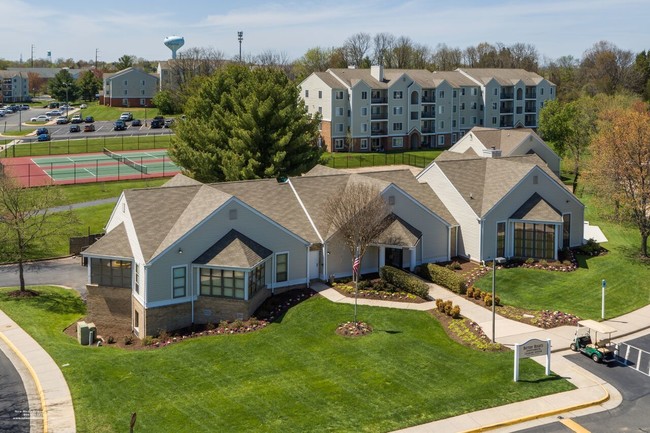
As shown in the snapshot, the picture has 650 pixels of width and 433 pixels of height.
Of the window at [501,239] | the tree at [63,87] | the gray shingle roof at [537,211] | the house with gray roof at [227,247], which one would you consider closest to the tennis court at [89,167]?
the house with gray roof at [227,247]

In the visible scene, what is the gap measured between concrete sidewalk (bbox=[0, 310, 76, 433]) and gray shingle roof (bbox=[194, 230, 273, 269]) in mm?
8700

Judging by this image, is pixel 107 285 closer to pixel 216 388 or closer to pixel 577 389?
pixel 216 388

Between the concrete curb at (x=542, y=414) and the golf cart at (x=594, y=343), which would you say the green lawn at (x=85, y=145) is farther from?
the concrete curb at (x=542, y=414)

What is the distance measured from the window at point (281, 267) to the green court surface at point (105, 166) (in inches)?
1658

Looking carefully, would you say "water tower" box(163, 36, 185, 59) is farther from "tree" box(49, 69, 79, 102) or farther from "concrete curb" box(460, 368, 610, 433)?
"concrete curb" box(460, 368, 610, 433)

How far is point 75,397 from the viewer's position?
996 inches

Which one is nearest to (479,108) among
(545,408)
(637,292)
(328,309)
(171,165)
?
(171,165)

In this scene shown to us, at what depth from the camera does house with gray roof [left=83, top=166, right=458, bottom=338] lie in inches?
1319

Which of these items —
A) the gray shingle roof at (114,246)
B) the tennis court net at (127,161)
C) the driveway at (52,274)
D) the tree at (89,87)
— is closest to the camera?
→ the gray shingle roof at (114,246)

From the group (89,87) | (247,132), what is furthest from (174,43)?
(247,132)

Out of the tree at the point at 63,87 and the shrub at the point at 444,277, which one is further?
the tree at the point at 63,87

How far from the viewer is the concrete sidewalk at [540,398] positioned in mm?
23422

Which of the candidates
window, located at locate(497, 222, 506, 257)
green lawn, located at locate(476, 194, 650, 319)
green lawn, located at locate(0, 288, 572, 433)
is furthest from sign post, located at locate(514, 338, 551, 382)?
window, located at locate(497, 222, 506, 257)

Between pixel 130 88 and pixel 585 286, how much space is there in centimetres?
12816
